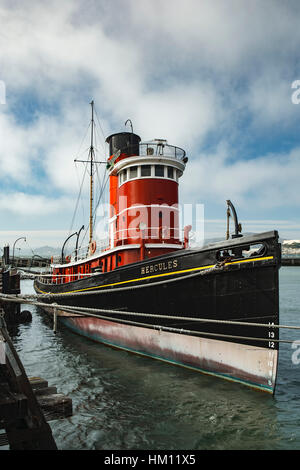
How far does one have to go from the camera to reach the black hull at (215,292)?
25.7 feet

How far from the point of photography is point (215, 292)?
8711 mm

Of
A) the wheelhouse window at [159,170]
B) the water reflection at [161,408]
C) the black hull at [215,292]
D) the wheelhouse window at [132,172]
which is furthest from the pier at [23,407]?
the wheelhouse window at [159,170]

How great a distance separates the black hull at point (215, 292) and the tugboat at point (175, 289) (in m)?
0.03

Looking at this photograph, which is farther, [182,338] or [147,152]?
[147,152]

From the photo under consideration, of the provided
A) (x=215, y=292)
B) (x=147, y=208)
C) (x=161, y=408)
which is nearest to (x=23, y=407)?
(x=161, y=408)

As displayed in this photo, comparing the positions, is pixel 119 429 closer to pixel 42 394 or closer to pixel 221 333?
pixel 42 394

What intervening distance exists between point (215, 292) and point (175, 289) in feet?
4.42

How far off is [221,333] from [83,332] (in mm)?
7940

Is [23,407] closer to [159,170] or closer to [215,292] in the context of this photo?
[215,292]

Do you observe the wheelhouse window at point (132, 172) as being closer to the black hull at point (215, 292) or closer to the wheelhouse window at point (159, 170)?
the wheelhouse window at point (159, 170)

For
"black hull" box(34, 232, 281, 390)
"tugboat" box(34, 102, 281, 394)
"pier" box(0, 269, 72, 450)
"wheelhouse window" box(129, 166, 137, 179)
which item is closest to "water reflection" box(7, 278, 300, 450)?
"tugboat" box(34, 102, 281, 394)

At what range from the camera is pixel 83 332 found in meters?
14.6

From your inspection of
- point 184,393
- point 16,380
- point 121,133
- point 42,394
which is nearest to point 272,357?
point 184,393

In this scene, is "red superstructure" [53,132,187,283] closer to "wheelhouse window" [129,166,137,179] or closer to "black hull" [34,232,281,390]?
"wheelhouse window" [129,166,137,179]
